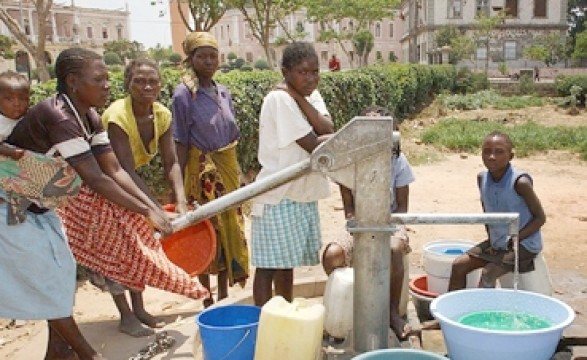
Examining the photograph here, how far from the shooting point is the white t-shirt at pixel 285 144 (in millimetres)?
2656

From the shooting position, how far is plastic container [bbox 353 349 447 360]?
6.11 feet

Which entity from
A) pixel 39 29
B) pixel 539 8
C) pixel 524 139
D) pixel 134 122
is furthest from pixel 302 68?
pixel 539 8

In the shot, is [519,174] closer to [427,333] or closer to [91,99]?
[427,333]

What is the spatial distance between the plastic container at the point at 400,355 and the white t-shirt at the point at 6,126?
1.82 m

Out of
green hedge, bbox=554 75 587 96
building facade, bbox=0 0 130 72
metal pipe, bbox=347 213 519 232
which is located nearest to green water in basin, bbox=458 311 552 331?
metal pipe, bbox=347 213 519 232

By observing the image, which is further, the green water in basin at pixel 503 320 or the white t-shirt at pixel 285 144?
the white t-shirt at pixel 285 144

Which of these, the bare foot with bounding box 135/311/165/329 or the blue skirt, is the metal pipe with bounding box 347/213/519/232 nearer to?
the blue skirt

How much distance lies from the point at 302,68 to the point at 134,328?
5.85 feet

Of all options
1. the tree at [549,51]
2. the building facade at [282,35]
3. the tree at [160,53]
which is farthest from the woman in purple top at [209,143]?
the building facade at [282,35]

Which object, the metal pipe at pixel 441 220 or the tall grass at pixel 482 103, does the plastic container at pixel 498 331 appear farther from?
the tall grass at pixel 482 103

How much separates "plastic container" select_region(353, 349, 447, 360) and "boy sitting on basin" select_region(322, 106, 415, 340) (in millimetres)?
679

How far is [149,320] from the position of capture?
3395 millimetres

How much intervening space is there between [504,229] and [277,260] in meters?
1.21

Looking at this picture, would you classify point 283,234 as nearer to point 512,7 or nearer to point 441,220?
point 441,220
